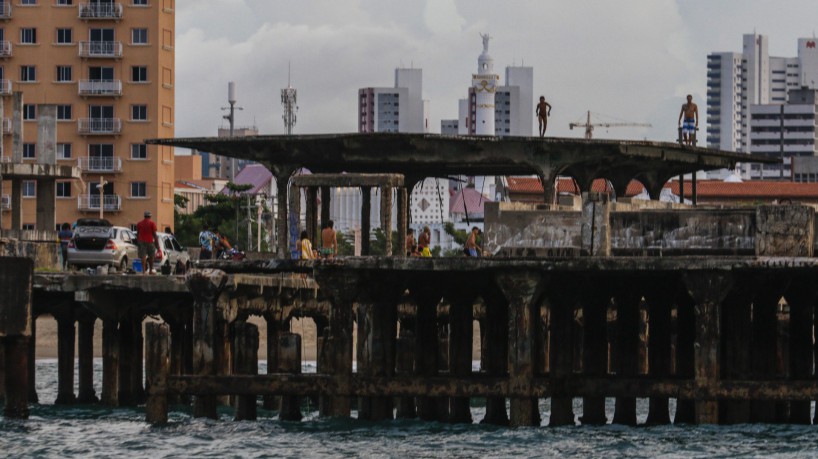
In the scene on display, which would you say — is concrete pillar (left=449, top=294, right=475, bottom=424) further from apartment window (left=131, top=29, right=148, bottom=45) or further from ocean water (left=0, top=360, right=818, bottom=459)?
apartment window (left=131, top=29, right=148, bottom=45)

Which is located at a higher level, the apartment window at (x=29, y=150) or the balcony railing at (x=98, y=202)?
the apartment window at (x=29, y=150)

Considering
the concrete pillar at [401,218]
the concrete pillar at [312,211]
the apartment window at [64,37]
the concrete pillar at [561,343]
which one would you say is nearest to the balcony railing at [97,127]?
the apartment window at [64,37]

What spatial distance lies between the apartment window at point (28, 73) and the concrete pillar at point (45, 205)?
213ft

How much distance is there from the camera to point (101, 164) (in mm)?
125250

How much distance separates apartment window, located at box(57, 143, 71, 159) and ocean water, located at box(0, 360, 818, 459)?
83.5 metres

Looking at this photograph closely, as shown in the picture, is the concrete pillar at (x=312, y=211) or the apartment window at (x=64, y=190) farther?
the apartment window at (x=64, y=190)

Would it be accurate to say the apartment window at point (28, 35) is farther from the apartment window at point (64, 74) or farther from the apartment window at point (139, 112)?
the apartment window at point (139, 112)

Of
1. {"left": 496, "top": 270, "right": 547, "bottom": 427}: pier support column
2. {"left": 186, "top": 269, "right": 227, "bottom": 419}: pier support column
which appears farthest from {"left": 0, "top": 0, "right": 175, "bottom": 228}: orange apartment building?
{"left": 496, "top": 270, "right": 547, "bottom": 427}: pier support column

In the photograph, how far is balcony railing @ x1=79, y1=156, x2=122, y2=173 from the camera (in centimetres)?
12464

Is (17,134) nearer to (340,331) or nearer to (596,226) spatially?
(340,331)

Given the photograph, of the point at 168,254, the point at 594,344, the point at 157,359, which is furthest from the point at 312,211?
the point at 168,254

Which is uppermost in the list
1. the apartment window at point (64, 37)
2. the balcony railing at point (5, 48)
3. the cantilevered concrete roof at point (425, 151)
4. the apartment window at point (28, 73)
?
the apartment window at point (64, 37)

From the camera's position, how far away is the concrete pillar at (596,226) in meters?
37.8

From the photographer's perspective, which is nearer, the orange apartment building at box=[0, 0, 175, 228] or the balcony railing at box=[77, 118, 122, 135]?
the orange apartment building at box=[0, 0, 175, 228]
